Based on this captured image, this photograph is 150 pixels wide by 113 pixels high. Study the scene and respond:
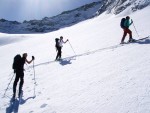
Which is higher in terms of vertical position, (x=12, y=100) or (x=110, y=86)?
(x=110, y=86)

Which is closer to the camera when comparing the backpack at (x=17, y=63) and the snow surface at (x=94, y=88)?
the snow surface at (x=94, y=88)

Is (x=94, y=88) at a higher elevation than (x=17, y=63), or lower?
lower

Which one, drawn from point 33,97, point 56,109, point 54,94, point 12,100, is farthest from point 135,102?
point 12,100

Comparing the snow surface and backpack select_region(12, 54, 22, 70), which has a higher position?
backpack select_region(12, 54, 22, 70)

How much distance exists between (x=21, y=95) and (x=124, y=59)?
5.94 metres

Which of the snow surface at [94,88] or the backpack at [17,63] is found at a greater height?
the backpack at [17,63]

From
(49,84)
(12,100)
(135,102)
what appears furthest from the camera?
(49,84)

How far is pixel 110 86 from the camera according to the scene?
1006 cm

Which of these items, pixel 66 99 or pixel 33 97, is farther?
pixel 33 97

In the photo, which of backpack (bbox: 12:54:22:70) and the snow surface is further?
backpack (bbox: 12:54:22:70)

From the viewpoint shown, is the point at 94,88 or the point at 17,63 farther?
the point at 17,63

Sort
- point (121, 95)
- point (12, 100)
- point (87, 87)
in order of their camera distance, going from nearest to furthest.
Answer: point (121, 95)
point (87, 87)
point (12, 100)

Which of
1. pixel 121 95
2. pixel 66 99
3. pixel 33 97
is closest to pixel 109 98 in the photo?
pixel 121 95

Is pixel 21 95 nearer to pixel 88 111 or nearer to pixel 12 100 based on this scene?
pixel 12 100
